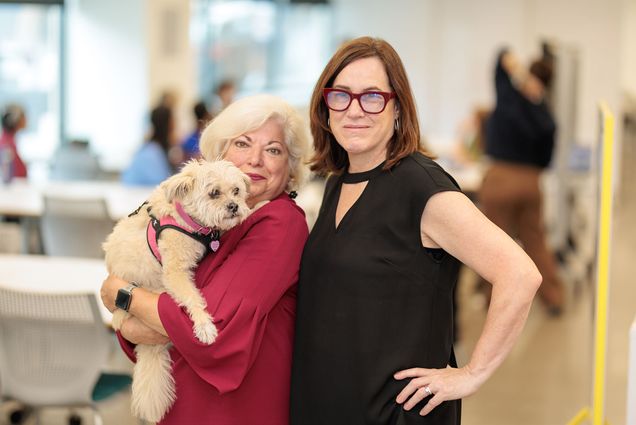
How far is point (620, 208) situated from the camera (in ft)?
42.9

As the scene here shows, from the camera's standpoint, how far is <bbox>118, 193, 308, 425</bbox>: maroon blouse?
7.16 ft

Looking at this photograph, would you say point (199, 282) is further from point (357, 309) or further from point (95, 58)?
point (95, 58)

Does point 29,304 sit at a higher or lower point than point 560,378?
higher

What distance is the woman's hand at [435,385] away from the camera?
2.10 metres

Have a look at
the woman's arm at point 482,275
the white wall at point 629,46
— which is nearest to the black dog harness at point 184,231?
the woman's arm at point 482,275

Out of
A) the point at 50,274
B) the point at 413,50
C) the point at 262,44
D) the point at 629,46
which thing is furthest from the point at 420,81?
the point at 50,274

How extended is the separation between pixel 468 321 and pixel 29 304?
13.8 ft

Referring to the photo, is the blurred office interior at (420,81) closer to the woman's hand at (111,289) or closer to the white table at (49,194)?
the white table at (49,194)

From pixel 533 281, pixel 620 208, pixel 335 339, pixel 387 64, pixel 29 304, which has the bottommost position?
pixel 620 208

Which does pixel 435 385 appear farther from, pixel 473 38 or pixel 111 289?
pixel 473 38

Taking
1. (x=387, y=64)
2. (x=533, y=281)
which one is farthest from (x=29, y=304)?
(x=533, y=281)

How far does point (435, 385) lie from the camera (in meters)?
2.10

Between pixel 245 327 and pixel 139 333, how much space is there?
0.32 meters

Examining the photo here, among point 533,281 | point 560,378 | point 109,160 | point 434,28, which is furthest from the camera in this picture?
point 434,28
